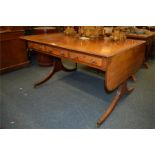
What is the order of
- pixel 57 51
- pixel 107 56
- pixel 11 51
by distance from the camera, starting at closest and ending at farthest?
1. pixel 107 56
2. pixel 57 51
3. pixel 11 51

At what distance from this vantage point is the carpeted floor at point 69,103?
6.13 ft

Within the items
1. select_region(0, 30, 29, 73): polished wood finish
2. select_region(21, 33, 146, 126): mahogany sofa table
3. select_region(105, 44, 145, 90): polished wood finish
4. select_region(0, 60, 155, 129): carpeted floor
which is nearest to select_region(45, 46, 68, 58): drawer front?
select_region(21, 33, 146, 126): mahogany sofa table

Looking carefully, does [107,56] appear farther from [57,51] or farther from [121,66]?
[57,51]

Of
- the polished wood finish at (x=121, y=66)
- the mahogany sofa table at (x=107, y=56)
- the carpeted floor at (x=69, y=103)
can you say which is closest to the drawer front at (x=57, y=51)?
the mahogany sofa table at (x=107, y=56)

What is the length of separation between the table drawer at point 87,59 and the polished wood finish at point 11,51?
5.51ft

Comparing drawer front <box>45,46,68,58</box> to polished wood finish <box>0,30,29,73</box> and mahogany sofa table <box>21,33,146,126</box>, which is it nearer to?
mahogany sofa table <box>21,33,146,126</box>

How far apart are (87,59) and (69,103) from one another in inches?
31.1

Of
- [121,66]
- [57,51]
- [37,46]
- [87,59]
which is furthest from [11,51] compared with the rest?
[121,66]

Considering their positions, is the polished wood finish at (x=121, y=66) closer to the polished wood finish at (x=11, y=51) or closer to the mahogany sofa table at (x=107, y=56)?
the mahogany sofa table at (x=107, y=56)

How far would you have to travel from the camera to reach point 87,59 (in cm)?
165

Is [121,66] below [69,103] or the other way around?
the other way around

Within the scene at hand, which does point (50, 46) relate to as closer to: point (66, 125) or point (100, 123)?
point (66, 125)
